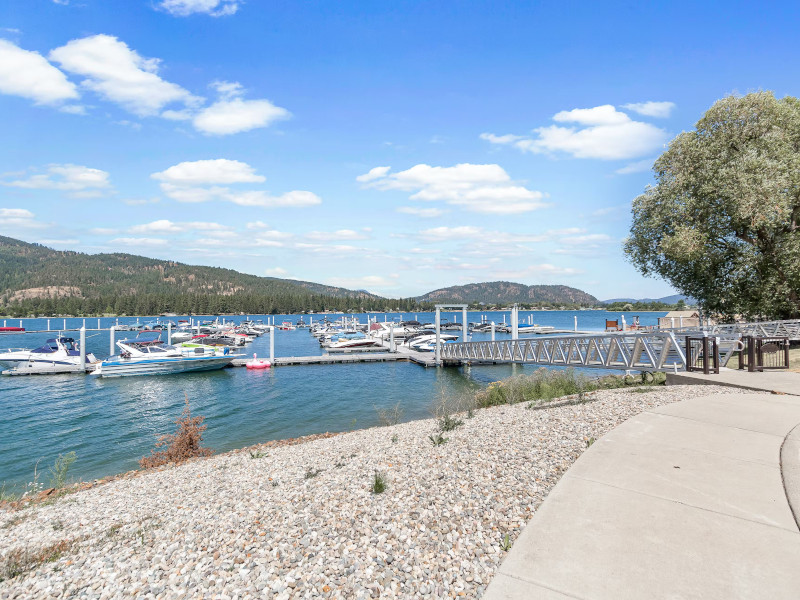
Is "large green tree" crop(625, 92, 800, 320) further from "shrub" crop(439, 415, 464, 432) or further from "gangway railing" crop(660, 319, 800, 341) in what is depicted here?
"shrub" crop(439, 415, 464, 432)

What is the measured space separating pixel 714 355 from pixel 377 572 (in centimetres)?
1286

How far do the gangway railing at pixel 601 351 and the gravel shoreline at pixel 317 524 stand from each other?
7090mm

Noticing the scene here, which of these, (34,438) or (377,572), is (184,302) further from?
(377,572)

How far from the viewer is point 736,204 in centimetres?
2003

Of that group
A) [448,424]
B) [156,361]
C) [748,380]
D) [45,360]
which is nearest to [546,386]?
[748,380]

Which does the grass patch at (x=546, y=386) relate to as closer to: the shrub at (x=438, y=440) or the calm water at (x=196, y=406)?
the calm water at (x=196, y=406)

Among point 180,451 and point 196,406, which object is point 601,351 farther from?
point 196,406

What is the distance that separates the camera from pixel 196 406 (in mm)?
24016

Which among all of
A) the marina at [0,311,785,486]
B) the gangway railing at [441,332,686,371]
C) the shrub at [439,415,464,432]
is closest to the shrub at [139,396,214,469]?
the marina at [0,311,785,486]

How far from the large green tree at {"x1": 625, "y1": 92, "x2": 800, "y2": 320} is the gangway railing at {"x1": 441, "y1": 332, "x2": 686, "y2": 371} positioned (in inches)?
200

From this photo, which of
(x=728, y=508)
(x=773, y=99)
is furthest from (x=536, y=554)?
(x=773, y=99)

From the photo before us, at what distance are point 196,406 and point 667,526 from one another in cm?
2403

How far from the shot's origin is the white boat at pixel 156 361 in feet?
114

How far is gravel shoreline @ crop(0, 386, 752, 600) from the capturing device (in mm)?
4137
